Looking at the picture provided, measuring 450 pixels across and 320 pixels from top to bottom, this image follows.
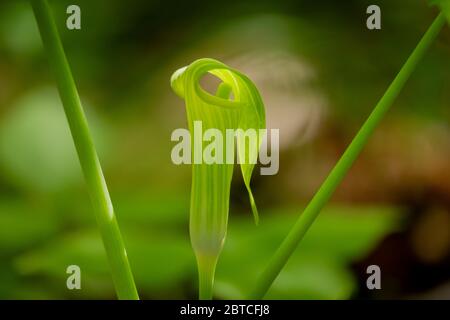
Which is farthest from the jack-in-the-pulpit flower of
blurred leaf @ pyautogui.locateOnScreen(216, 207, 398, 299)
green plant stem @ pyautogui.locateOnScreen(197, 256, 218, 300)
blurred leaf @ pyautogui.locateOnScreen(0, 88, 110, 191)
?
blurred leaf @ pyautogui.locateOnScreen(0, 88, 110, 191)

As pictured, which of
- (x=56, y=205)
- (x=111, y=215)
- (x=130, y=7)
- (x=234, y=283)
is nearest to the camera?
(x=111, y=215)

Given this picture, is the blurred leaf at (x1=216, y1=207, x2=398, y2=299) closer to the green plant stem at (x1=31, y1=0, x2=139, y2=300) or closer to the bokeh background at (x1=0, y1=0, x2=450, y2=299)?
the bokeh background at (x1=0, y1=0, x2=450, y2=299)

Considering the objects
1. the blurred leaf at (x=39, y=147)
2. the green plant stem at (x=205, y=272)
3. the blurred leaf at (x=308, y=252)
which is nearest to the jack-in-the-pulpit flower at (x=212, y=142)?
the green plant stem at (x=205, y=272)

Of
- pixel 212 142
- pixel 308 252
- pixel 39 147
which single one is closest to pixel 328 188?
pixel 212 142

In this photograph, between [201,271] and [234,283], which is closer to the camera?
[201,271]

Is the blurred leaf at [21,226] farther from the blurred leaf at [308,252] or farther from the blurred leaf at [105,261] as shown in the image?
the blurred leaf at [308,252]

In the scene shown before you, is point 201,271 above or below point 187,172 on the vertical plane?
below

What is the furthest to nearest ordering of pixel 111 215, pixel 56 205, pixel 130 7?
pixel 130 7
pixel 56 205
pixel 111 215

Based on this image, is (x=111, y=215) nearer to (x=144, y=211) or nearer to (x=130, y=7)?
(x=144, y=211)

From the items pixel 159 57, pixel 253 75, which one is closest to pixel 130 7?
pixel 159 57
